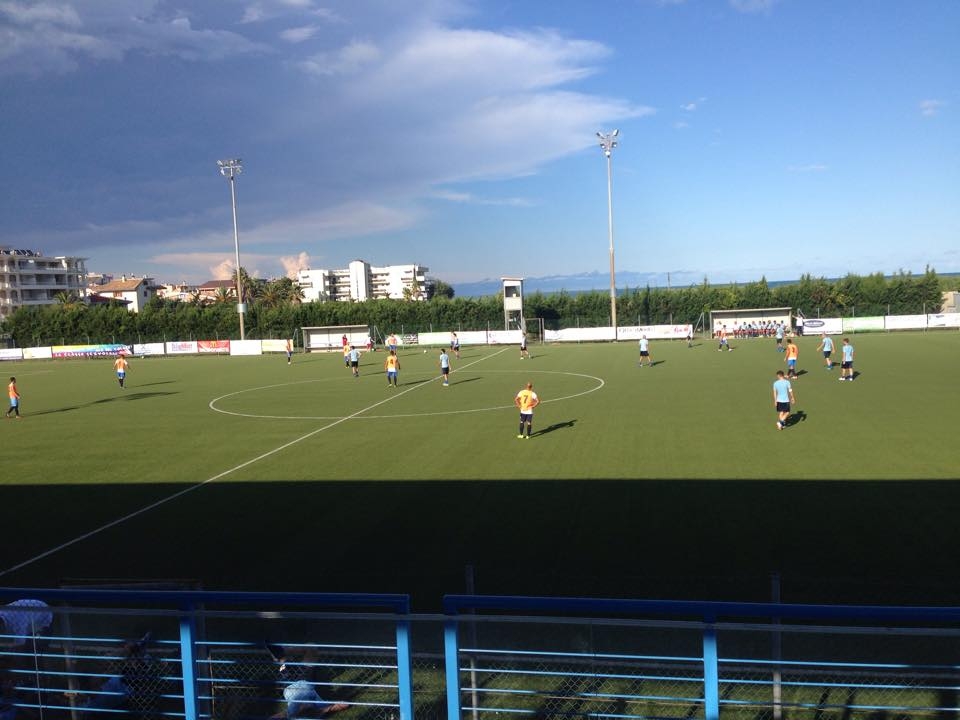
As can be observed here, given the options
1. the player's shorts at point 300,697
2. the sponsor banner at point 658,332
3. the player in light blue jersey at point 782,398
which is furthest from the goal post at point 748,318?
the player's shorts at point 300,697

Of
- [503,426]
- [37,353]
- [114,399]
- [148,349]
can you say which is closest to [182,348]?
[148,349]

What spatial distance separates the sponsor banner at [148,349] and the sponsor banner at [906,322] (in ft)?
217

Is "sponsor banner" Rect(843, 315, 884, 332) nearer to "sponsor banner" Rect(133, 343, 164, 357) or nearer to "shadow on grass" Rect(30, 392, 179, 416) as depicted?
"shadow on grass" Rect(30, 392, 179, 416)

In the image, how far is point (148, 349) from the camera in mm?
69625

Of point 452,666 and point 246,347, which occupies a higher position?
point 246,347

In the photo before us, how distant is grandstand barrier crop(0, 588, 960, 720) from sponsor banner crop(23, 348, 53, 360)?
74594mm

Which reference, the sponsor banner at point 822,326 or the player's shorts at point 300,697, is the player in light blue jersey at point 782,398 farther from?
the sponsor banner at point 822,326

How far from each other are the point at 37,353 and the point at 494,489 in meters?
71.5

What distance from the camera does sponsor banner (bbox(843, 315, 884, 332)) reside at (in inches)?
2403

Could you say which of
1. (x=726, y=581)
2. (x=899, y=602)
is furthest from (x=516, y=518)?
(x=899, y=602)

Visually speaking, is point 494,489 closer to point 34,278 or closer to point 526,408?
point 526,408

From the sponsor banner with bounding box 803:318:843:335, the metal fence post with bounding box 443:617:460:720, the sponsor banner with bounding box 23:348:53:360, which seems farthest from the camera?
the sponsor banner with bounding box 23:348:53:360

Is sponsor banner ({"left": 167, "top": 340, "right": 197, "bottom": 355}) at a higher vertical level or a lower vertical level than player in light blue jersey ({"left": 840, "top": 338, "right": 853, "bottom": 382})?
higher

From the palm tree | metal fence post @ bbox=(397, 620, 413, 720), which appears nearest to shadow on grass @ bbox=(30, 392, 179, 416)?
metal fence post @ bbox=(397, 620, 413, 720)
